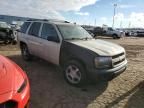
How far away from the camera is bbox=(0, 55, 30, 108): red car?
300cm

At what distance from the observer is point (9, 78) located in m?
3.38

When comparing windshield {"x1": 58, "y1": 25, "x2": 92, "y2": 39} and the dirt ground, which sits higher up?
windshield {"x1": 58, "y1": 25, "x2": 92, "y2": 39}

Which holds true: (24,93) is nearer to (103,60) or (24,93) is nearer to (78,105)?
(78,105)

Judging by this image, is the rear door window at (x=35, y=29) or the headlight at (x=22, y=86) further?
the rear door window at (x=35, y=29)

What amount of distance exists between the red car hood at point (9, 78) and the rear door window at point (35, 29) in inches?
163

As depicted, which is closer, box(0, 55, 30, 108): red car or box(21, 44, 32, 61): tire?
box(0, 55, 30, 108): red car

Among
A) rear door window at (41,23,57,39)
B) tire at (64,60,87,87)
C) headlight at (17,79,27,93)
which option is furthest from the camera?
rear door window at (41,23,57,39)

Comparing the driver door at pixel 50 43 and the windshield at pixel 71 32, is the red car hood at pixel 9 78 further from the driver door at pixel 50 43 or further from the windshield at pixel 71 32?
the windshield at pixel 71 32

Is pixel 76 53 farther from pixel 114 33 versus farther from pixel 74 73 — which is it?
pixel 114 33

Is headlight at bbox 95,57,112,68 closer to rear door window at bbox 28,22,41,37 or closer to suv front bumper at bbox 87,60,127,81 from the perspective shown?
suv front bumper at bbox 87,60,127,81

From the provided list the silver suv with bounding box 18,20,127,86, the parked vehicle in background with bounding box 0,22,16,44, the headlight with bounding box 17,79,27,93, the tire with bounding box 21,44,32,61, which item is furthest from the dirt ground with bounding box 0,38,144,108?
the parked vehicle in background with bounding box 0,22,16,44

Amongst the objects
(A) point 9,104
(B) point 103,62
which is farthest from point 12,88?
(B) point 103,62

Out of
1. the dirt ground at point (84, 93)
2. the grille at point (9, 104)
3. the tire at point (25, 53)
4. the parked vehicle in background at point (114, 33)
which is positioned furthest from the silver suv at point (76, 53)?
the parked vehicle in background at point (114, 33)

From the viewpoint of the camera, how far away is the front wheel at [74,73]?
5.80 m
